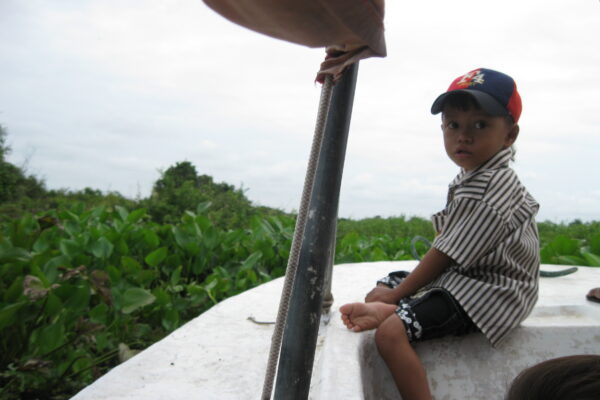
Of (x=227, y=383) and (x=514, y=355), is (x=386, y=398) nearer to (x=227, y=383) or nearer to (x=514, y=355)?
(x=514, y=355)

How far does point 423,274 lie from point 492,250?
8.3 inches

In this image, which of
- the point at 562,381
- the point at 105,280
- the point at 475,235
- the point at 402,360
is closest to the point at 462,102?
the point at 475,235

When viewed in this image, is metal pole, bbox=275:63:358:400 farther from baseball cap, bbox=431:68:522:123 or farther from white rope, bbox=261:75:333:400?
baseball cap, bbox=431:68:522:123

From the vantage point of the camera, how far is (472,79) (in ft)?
4.98

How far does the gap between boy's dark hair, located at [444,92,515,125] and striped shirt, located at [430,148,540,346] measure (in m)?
0.18

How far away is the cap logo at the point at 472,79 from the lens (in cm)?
149

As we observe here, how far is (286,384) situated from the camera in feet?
2.29

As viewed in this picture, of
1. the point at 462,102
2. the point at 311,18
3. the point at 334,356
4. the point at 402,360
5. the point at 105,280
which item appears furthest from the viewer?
the point at 105,280

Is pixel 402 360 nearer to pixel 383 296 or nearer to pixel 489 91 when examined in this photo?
pixel 383 296

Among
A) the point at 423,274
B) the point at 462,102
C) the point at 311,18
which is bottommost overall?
the point at 423,274

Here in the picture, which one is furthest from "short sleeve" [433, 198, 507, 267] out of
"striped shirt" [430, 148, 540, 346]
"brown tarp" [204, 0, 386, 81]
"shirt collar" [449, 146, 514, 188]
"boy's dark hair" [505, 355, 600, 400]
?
"brown tarp" [204, 0, 386, 81]

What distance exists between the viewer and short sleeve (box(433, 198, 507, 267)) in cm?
139

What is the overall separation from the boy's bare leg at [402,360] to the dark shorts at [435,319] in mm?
34

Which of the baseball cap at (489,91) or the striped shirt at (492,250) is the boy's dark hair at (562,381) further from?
the baseball cap at (489,91)
